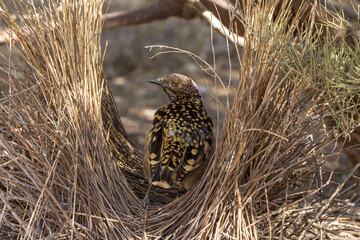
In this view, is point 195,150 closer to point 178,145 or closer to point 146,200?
point 178,145

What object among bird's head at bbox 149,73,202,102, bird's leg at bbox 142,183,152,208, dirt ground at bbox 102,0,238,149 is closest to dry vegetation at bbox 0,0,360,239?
bird's leg at bbox 142,183,152,208

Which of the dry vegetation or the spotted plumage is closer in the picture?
the dry vegetation

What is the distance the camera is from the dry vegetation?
2.07 meters

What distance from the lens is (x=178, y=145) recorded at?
251cm

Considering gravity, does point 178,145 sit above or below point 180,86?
below

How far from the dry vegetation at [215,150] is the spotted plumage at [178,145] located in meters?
0.18

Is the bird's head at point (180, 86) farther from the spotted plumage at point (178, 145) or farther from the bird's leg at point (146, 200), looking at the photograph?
the bird's leg at point (146, 200)

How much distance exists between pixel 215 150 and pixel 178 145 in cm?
35

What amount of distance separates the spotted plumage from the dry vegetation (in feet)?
0.57

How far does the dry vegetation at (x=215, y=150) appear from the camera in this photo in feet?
6.81

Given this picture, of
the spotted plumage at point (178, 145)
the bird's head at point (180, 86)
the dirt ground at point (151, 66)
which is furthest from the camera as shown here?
the dirt ground at point (151, 66)

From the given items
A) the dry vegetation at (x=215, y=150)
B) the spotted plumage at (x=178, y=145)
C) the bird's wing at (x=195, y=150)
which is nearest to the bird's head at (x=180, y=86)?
the spotted plumage at (x=178, y=145)

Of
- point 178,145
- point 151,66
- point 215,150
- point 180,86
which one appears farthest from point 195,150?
point 151,66

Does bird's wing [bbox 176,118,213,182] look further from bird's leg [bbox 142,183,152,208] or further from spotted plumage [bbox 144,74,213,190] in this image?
bird's leg [bbox 142,183,152,208]
